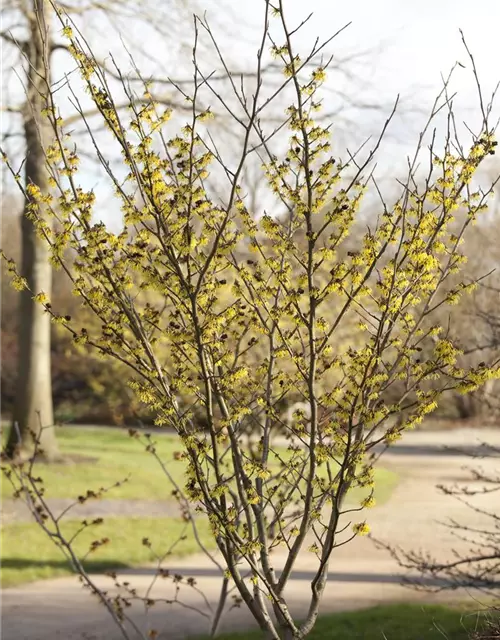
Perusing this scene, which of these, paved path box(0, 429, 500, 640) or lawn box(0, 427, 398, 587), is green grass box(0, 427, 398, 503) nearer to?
lawn box(0, 427, 398, 587)

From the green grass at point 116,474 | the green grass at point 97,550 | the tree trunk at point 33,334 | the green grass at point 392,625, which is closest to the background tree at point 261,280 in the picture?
the green grass at point 392,625

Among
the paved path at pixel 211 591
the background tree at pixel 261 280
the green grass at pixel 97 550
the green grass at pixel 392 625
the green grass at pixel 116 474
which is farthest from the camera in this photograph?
the green grass at pixel 116 474

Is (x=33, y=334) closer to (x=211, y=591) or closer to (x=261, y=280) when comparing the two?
(x=211, y=591)

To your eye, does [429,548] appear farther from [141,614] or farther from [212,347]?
[212,347]

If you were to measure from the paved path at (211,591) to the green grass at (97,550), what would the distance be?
271 mm

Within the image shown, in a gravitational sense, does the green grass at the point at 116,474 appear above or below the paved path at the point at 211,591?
above

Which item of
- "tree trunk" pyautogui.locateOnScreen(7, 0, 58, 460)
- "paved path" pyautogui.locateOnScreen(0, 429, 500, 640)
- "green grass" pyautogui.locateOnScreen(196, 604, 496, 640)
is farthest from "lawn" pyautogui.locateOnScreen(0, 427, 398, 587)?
"green grass" pyautogui.locateOnScreen(196, 604, 496, 640)

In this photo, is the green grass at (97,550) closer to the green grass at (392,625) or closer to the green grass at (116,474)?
the green grass at (116,474)

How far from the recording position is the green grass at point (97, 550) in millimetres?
9781

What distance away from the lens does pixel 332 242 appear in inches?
154

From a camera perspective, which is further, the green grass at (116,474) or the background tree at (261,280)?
the green grass at (116,474)

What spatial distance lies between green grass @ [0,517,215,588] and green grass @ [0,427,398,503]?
0.93 metres

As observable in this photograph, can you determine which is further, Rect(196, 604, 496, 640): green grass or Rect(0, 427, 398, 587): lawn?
Rect(0, 427, 398, 587): lawn

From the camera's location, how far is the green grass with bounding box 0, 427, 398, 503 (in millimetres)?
13539
